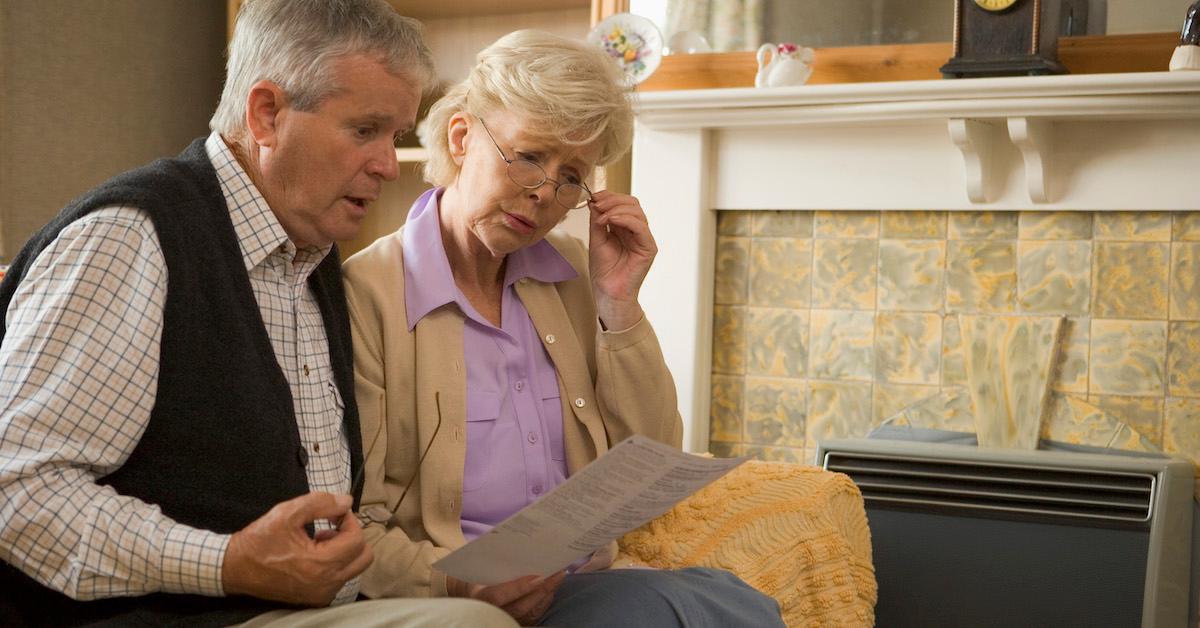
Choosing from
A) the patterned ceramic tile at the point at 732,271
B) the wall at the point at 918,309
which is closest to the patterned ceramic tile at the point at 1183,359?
the wall at the point at 918,309

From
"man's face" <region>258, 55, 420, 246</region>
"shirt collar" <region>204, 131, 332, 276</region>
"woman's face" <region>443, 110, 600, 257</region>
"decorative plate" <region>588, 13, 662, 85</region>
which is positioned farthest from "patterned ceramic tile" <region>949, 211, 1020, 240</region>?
"shirt collar" <region>204, 131, 332, 276</region>

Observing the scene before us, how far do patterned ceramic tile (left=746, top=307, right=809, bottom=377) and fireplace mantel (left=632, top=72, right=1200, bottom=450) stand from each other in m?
0.10

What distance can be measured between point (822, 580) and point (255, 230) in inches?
36.3

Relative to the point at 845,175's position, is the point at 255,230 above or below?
below

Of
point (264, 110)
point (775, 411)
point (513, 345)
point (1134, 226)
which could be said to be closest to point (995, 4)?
point (1134, 226)

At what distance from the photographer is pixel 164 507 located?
43.4 inches

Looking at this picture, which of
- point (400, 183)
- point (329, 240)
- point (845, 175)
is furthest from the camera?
point (400, 183)

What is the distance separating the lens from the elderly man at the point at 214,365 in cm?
103

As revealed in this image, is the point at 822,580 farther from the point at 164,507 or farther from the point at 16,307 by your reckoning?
the point at 16,307

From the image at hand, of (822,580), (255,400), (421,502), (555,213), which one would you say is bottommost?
(822,580)

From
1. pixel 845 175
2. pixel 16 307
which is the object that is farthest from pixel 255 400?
pixel 845 175

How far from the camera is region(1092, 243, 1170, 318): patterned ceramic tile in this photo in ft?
7.43

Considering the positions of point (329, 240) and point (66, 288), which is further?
point (329, 240)

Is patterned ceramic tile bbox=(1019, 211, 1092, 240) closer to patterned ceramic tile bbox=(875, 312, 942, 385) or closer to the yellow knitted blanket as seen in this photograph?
patterned ceramic tile bbox=(875, 312, 942, 385)
